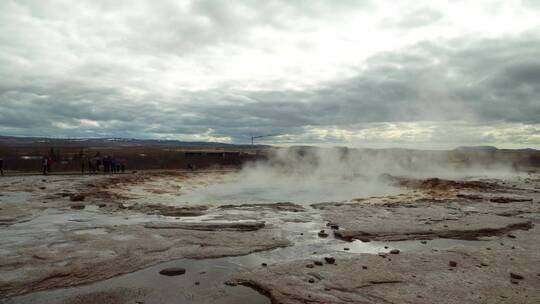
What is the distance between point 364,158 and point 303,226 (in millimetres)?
34799

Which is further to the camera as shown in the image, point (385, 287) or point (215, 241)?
point (215, 241)

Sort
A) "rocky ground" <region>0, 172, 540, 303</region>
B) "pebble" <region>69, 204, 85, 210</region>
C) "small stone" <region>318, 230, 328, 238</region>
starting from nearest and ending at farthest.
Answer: "rocky ground" <region>0, 172, 540, 303</region> < "small stone" <region>318, 230, 328, 238</region> < "pebble" <region>69, 204, 85, 210</region>

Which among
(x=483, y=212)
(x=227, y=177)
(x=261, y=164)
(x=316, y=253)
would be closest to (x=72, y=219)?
(x=316, y=253)

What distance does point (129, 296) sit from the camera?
5.12 m

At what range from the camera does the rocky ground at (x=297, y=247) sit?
545 centimetres

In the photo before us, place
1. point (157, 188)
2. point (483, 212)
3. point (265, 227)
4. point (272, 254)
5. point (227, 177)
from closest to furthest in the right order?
point (272, 254)
point (265, 227)
point (483, 212)
point (157, 188)
point (227, 177)

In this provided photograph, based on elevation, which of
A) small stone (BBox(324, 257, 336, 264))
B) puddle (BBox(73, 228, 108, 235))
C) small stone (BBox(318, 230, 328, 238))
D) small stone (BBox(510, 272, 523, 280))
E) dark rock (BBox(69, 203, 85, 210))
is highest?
dark rock (BBox(69, 203, 85, 210))

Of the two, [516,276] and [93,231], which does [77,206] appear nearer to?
[93,231]

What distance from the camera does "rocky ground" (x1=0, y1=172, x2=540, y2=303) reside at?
17.9 feet

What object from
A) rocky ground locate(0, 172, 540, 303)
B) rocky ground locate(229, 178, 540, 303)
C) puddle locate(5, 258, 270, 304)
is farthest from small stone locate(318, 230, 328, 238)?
puddle locate(5, 258, 270, 304)

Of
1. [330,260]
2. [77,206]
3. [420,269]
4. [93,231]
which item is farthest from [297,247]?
[77,206]

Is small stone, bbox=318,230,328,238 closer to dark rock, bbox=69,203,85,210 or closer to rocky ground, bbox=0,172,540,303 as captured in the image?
rocky ground, bbox=0,172,540,303

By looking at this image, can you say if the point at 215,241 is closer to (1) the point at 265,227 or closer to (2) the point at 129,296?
(1) the point at 265,227

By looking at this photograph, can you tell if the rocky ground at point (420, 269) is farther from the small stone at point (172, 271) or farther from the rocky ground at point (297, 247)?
the small stone at point (172, 271)
